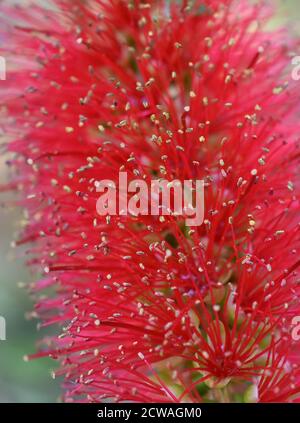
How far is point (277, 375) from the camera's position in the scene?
1.60 m

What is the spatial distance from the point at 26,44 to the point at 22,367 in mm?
1074

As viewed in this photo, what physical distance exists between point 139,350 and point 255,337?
260 millimetres

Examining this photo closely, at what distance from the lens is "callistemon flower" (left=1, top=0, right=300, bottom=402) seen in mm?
1638

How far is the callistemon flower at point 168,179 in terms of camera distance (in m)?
1.64

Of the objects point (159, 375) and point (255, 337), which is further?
point (159, 375)

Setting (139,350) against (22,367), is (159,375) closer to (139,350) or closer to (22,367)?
(139,350)

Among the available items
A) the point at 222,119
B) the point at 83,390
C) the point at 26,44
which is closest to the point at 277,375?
the point at 83,390

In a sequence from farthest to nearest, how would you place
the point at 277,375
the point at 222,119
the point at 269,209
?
the point at 222,119 < the point at 269,209 < the point at 277,375

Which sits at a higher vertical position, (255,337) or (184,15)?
(184,15)

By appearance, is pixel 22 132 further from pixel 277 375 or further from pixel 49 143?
pixel 277 375

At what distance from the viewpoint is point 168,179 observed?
1655mm

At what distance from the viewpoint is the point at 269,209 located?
1743 mm

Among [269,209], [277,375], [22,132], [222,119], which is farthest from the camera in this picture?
[22,132]
